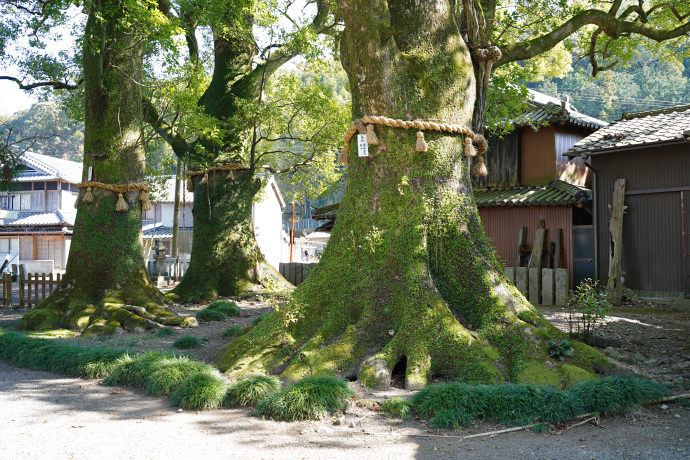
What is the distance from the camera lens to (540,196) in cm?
1531

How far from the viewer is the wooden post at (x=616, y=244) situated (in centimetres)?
1252

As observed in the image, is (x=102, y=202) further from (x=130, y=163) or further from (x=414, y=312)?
(x=414, y=312)

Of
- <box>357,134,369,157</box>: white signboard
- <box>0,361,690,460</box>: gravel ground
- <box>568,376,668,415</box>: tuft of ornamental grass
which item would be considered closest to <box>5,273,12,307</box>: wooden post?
<box>0,361,690,460</box>: gravel ground

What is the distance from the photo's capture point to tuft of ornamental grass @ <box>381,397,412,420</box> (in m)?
4.33

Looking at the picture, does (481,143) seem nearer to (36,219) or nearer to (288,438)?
(288,438)

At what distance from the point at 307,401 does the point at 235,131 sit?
10272 mm

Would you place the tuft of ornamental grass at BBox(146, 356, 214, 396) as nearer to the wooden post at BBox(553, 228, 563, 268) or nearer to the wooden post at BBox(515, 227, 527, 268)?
the wooden post at BBox(553, 228, 563, 268)

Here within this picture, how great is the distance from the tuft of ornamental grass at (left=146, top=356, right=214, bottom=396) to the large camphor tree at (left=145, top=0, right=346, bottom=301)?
6.92 m

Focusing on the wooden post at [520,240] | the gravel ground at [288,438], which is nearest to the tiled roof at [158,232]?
the wooden post at [520,240]

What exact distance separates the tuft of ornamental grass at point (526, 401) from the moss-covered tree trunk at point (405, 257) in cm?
73

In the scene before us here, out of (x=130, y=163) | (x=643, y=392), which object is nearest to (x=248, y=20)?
(x=130, y=163)

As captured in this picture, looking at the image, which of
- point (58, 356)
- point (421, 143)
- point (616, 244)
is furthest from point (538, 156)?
point (58, 356)

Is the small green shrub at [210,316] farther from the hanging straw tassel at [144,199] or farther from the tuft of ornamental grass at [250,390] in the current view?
the tuft of ornamental grass at [250,390]

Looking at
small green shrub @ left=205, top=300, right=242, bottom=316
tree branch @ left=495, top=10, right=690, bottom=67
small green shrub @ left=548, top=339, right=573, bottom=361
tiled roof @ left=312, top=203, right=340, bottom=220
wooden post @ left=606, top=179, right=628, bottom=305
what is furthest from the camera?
tiled roof @ left=312, top=203, right=340, bottom=220
